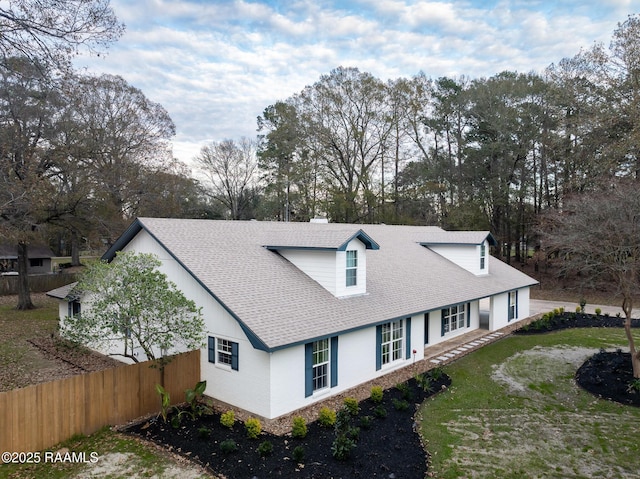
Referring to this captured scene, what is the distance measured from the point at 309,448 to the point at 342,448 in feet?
3.05

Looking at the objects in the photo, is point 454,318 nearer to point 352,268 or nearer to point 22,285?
point 352,268

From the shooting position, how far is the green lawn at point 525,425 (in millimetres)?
8820

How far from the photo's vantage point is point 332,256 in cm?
1398

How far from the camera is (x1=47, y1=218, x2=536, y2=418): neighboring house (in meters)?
10.9

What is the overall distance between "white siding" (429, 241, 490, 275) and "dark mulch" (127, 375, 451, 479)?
13301mm

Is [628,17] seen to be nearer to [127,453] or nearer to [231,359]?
[231,359]

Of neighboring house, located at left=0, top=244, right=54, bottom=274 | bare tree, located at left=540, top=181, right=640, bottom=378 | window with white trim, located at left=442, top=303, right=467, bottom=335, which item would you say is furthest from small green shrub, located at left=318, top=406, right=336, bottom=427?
neighboring house, located at left=0, top=244, right=54, bottom=274

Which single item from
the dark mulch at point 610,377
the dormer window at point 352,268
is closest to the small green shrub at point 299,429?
the dormer window at point 352,268

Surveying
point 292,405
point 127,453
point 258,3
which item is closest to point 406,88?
point 258,3

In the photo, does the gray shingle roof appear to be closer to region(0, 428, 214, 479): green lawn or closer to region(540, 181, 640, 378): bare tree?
region(0, 428, 214, 479): green lawn

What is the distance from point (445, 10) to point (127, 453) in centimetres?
1848

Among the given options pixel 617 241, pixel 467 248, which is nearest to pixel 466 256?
pixel 467 248

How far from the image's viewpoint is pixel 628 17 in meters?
25.2

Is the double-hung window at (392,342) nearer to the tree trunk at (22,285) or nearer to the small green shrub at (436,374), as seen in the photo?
the small green shrub at (436,374)
